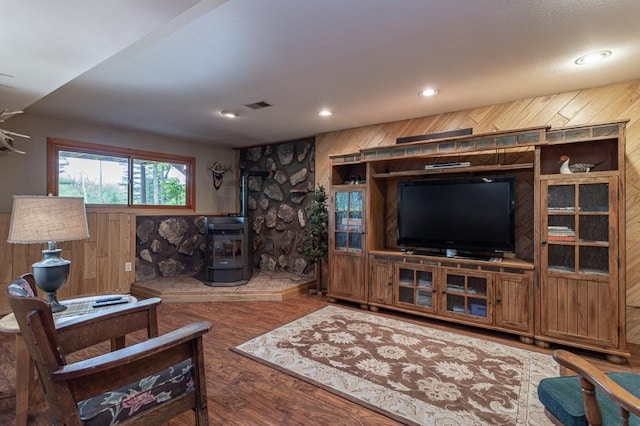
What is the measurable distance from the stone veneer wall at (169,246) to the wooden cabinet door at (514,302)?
153 inches

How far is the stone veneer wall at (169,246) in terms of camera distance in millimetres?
4758

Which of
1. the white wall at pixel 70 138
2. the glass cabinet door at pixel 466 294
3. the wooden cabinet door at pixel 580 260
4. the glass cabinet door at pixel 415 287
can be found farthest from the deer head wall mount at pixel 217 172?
the wooden cabinet door at pixel 580 260

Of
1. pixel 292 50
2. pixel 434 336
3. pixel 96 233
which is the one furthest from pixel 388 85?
pixel 96 233

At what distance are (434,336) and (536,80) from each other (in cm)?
250

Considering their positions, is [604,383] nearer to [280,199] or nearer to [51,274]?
[51,274]

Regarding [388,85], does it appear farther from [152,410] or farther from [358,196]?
[152,410]

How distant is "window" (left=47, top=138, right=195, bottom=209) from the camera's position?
406cm

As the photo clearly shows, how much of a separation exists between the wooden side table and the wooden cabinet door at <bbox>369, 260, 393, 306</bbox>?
245 centimetres

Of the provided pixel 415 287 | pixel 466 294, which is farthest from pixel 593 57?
pixel 415 287

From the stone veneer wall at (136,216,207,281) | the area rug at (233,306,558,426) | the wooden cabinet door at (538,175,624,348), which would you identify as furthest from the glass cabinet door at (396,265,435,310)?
the stone veneer wall at (136,216,207,281)

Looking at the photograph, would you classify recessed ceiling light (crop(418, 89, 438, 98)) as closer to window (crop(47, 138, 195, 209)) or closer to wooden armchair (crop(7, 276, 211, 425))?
wooden armchair (crop(7, 276, 211, 425))

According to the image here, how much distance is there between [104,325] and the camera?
70.2 inches

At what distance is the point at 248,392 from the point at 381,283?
203 cm

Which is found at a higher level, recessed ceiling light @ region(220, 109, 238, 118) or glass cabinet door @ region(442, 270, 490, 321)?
recessed ceiling light @ region(220, 109, 238, 118)
